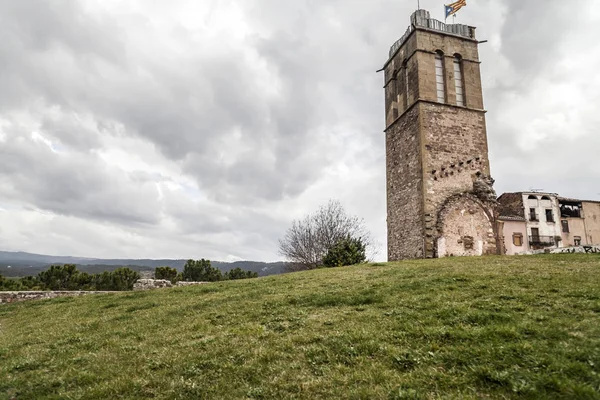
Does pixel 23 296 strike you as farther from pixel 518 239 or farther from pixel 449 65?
pixel 518 239

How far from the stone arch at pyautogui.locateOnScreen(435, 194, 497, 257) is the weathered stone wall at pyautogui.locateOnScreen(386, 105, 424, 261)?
1528 mm

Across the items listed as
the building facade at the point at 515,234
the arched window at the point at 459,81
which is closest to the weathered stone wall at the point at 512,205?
the building facade at the point at 515,234

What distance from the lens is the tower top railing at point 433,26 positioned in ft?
96.0

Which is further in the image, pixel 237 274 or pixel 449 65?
pixel 237 274

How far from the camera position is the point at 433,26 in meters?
29.4

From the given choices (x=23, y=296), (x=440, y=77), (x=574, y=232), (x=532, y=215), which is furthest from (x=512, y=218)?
(x=23, y=296)

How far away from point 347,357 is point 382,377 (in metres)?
1.06

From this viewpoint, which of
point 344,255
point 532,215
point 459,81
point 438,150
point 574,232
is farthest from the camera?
point 574,232

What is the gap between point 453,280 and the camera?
1244 cm

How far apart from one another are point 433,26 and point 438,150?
1076 cm

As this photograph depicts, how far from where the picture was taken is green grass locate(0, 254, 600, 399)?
5.38 meters

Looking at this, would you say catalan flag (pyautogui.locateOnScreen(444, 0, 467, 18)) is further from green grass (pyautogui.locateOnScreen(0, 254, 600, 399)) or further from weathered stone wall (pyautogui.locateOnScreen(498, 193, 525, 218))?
weathered stone wall (pyautogui.locateOnScreen(498, 193, 525, 218))

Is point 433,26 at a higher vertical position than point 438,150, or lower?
higher

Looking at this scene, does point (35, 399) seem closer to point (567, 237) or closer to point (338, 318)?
point (338, 318)
